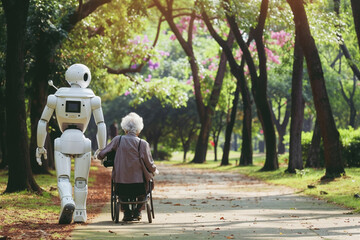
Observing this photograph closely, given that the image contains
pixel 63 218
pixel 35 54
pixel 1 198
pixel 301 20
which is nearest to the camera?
pixel 63 218

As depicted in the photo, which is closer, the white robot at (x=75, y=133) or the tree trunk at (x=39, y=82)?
the white robot at (x=75, y=133)

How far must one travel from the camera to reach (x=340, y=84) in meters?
49.1

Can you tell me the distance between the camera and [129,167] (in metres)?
10.2

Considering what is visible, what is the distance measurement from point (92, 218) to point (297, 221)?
3.39 m

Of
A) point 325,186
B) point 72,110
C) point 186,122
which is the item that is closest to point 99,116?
point 72,110

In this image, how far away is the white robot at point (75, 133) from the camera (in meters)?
9.91

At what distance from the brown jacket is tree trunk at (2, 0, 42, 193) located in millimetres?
4294

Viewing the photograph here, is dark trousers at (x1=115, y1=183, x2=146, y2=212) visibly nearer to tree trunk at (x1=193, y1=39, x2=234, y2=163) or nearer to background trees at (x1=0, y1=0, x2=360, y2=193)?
background trees at (x1=0, y1=0, x2=360, y2=193)

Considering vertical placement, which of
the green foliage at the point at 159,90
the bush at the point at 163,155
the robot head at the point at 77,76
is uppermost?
the green foliage at the point at 159,90

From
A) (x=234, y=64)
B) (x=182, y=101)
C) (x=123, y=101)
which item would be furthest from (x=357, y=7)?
(x=123, y=101)

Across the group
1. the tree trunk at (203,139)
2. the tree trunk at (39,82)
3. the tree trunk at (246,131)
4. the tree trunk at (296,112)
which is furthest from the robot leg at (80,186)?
the tree trunk at (203,139)

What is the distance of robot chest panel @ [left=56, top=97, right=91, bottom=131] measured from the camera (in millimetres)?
10008

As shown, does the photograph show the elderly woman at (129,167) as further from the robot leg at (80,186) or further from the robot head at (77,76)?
the robot head at (77,76)

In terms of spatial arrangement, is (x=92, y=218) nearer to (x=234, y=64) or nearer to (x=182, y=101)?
(x=234, y=64)
